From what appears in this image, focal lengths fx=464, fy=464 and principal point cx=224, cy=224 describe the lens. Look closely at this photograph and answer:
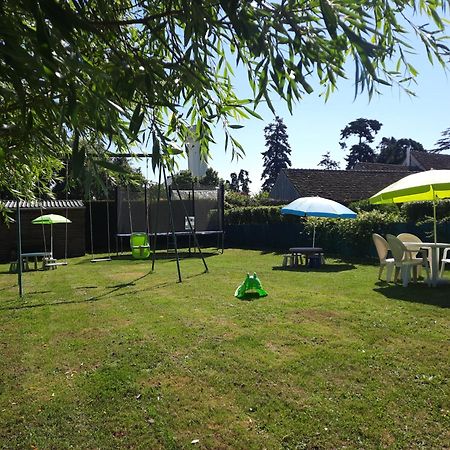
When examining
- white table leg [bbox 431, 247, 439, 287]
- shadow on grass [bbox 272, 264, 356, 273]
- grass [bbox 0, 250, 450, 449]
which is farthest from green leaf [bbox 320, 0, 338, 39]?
shadow on grass [bbox 272, 264, 356, 273]

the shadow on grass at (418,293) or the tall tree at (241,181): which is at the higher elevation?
the tall tree at (241,181)

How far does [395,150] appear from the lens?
6044cm

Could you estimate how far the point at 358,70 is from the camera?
202 cm

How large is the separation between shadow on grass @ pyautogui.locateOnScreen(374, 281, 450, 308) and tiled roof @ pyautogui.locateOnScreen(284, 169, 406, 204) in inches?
816

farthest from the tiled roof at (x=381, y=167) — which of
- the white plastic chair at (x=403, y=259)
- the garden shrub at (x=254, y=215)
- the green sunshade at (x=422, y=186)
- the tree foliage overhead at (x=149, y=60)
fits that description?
the tree foliage overhead at (x=149, y=60)

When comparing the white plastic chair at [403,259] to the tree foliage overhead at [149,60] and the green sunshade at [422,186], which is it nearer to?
the green sunshade at [422,186]

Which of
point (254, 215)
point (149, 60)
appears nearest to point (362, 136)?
point (254, 215)

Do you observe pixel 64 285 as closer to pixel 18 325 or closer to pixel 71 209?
pixel 18 325

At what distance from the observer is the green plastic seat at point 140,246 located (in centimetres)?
1727

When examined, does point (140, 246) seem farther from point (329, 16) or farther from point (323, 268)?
point (329, 16)

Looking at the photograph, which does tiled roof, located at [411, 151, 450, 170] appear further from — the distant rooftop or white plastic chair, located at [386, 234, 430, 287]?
white plastic chair, located at [386, 234, 430, 287]

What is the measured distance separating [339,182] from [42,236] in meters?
19.7

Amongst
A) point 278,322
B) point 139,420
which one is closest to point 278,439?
point 139,420

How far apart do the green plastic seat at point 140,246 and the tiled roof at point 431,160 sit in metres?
27.3
